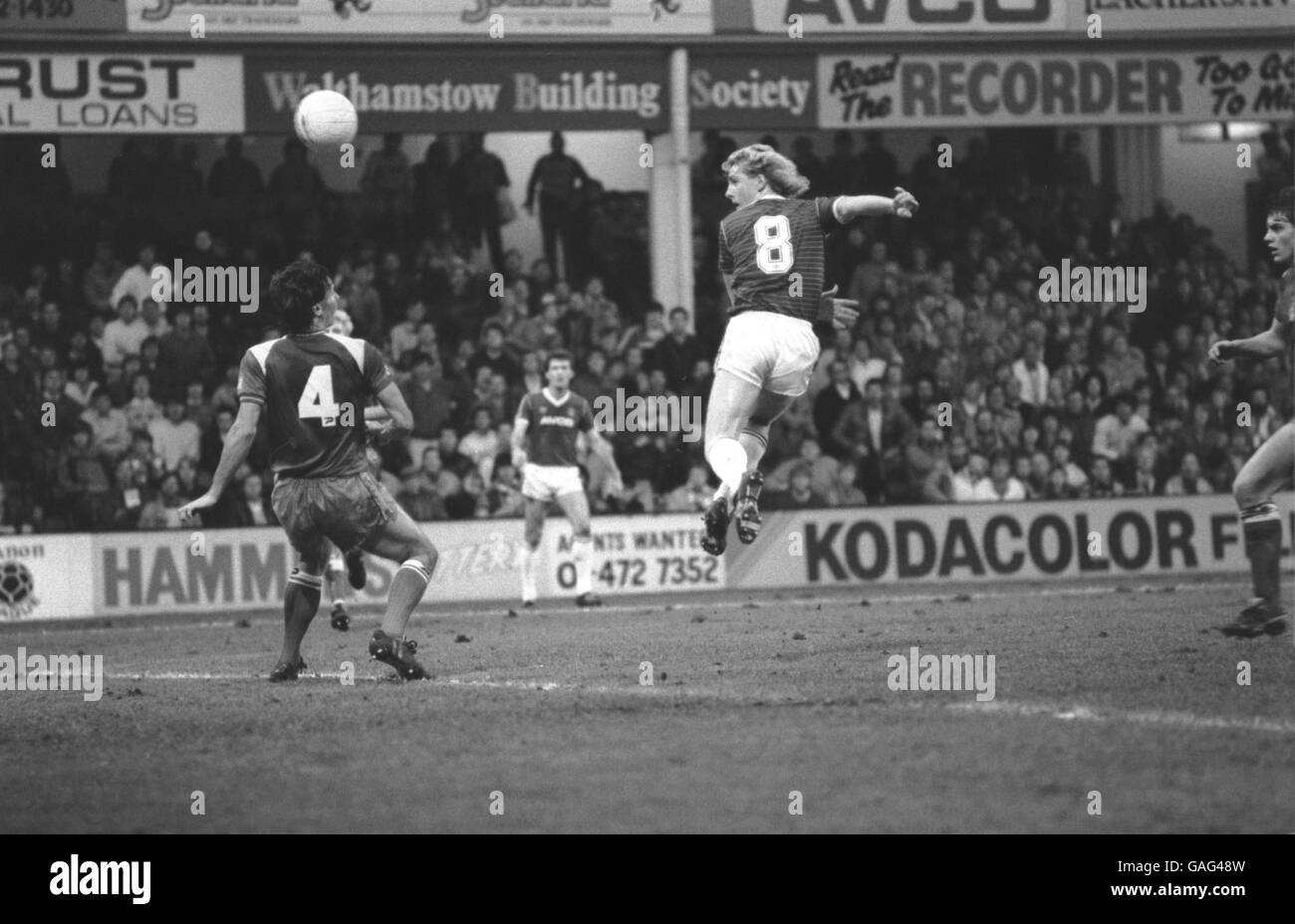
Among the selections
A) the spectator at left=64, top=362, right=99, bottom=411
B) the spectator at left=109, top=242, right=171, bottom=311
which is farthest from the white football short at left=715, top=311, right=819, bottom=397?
the spectator at left=109, top=242, right=171, bottom=311

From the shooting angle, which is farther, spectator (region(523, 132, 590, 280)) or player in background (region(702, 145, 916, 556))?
spectator (region(523, 132, 590, 280))

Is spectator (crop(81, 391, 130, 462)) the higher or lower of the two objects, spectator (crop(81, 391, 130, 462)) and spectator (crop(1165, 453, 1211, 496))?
the higher

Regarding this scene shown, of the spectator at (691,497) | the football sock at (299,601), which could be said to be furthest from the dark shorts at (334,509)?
the spectator at (691,497)

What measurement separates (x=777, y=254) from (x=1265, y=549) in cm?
309

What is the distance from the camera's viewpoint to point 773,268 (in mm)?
11211

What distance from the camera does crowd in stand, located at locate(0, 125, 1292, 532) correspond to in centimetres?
2011

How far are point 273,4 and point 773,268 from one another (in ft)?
37.9

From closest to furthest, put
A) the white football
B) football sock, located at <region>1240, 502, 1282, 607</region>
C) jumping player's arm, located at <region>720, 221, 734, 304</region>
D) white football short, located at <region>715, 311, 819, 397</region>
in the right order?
football sock, located at <region>1240, 502, 1282, 607</region>, white football short, located at <region>715, 311, 819, 397</region>, jumping player's arm, located at <region>720, 221, 734, 304</region>, the white football

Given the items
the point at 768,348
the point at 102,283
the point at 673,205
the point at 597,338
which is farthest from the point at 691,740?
the point at 673,205

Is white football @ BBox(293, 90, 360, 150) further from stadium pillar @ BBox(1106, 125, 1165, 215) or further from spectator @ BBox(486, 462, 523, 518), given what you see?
stadium pillar @ BBox(1106, 125, 1165, 215)

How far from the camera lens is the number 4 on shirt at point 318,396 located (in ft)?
33.6

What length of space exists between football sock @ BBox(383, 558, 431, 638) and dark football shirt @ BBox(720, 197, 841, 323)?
2488 mm

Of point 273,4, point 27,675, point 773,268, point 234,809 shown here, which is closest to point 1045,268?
point 273,4

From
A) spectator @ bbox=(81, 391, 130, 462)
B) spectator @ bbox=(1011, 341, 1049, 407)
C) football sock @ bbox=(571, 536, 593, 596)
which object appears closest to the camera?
football sock @ bbox=(571, 536, 593, 596)
